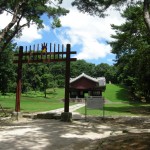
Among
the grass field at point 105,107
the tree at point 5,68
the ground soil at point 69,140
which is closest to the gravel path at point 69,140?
the ground soil at point 69,140

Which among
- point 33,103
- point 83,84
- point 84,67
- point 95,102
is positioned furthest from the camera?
point 84,67

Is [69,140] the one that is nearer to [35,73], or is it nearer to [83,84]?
[83,84]

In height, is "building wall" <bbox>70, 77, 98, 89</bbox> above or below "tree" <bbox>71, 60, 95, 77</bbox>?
below

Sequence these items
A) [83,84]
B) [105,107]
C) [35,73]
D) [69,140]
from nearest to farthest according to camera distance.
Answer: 1. [69,140]
2. [105,107]
3. [83,84]
4. [35,73]

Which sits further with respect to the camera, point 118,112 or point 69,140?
point 118,112

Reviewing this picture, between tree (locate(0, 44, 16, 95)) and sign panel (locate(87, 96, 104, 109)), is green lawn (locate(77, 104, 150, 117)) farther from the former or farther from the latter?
tree (locate(0, 44, 16, 95))

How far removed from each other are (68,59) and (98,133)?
6.01 m

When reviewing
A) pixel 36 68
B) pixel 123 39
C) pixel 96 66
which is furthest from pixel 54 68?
pixel 123 39

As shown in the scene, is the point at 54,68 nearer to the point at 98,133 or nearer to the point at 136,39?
the point at 136,39

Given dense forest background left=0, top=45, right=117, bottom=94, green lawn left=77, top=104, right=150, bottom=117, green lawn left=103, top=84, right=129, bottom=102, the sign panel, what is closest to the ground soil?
the sign panel

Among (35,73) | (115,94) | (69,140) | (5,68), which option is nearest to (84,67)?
(115,94)

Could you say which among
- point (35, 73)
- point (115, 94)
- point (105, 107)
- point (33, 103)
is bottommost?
point (105, 107)

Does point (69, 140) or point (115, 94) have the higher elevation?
point (115, 94)

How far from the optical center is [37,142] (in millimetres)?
10141
